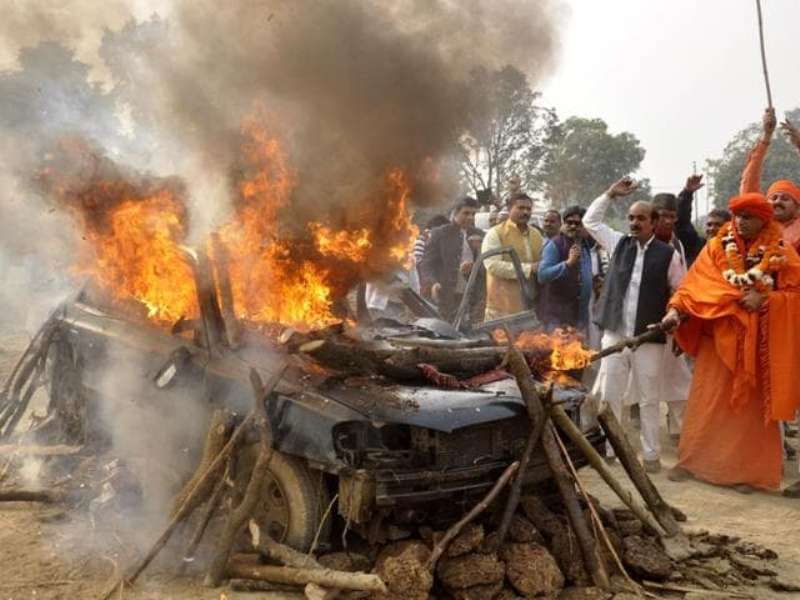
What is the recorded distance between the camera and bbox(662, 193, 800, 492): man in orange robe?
19.7ft

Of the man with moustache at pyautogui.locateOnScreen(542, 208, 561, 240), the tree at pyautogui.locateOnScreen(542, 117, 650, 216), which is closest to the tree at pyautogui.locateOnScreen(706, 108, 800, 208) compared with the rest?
the tree at pyautogui.locateOnScreen(542, 117, 650, 216)

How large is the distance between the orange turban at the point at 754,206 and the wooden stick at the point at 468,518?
11.3 feet

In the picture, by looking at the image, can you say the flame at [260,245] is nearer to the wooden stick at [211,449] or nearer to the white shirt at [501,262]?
the wooden stick at [211,449]

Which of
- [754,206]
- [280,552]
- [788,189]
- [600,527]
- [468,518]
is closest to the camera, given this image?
[468,518]

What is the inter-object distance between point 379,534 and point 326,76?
12.6ft

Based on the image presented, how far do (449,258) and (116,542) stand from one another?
5537 millimetres

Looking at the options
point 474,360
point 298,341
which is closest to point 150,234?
point 298,341

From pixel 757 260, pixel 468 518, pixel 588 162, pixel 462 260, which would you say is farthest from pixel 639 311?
pixel 588 162

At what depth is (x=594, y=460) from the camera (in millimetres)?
4512

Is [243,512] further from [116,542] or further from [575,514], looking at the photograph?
[575,514]

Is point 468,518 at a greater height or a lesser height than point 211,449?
lesser

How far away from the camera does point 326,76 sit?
239 inches

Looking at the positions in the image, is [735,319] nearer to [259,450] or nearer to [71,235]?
[259,450]

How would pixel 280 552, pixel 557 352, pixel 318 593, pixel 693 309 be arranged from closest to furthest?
1. pixel 318 593
2. pixel 280 552
3. pixel 557 352
4. pixel 693 309
